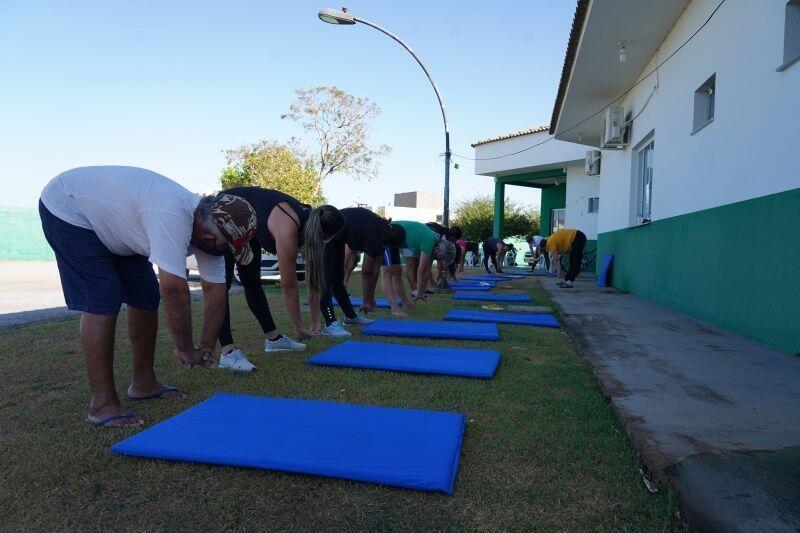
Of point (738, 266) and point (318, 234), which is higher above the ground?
Answer: point (318, 234)

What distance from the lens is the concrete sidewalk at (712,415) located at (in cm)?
171

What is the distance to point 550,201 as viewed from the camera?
24.7 m

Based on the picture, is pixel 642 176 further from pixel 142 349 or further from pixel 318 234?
pixel 142 349

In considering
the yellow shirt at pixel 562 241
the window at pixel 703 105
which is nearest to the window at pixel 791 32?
the window at pixel 703 105

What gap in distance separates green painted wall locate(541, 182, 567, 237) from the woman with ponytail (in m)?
21.2

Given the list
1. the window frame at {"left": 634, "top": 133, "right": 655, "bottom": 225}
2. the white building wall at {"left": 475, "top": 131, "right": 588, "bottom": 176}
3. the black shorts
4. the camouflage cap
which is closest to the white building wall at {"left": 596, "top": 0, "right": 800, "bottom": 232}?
the window frame at {"left": 634, "top": 133, "right": 655, "bottom": 225}

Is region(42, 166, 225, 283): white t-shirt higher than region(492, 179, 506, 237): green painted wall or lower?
lower

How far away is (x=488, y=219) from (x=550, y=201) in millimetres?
4486

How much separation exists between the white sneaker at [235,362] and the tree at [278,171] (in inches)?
899

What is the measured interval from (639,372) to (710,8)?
4.91m

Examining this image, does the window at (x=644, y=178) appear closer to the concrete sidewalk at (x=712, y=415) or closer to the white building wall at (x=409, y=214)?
the concrete sidewalk at (x=712, y=415)

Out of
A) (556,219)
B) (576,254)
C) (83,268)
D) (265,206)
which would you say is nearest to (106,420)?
(83,268)

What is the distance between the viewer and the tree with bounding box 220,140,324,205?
26.3 m

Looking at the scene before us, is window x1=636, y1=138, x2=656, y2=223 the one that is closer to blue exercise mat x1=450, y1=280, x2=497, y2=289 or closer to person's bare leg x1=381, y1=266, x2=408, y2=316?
blue exercise mat x1=450, y1=280, x2=497, y2=289
